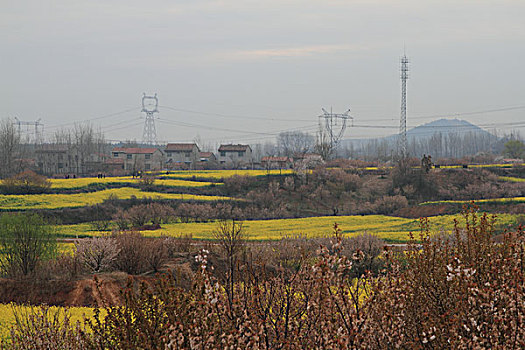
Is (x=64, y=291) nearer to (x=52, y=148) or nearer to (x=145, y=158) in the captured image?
(x=145, y=158)

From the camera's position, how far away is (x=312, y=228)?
38375mm

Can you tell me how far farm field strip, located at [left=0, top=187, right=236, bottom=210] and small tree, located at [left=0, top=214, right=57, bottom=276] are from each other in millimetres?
25855

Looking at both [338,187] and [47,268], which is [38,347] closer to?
[47,268]

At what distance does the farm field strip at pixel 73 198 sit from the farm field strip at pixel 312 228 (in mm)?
6357

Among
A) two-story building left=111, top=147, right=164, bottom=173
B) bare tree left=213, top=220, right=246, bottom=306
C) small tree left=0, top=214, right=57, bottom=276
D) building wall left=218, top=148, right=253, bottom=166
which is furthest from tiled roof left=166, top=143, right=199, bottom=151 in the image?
bare tree left=213, top=220, right=246, bottom=306

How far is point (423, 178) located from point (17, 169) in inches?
2459

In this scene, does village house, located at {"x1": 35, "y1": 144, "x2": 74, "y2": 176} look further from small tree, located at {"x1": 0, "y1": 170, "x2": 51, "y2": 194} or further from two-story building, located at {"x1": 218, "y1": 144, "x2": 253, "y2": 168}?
small tree, located at {"x1": 0, "y1": 170, "x2": 51, "y2": 194}

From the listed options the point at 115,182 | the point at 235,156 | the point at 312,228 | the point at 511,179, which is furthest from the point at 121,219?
the point at 235,156

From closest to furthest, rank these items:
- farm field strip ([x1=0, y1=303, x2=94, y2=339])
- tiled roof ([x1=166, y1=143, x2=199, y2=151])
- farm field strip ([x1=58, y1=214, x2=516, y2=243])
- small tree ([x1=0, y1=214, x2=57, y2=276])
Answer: farm field strip ([x1=0, y1=303, x2=94, y2=339])
small tree ([x1=0, y1=214, x2=57, y2=276])
farm field strip ([x1=58, y1=214, x2=516, y2=243])
tiled roof ([x1=166, y1=143, x2=199, y2=151])

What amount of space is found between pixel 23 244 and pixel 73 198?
102ft

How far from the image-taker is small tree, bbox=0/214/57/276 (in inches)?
794

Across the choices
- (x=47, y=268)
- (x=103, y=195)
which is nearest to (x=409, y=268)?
(x=47, y=268)

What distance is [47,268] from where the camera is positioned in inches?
744

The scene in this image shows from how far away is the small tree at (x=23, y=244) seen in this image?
20156 mm
